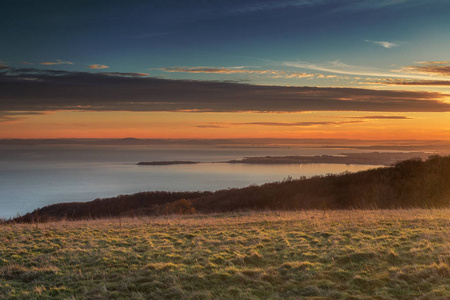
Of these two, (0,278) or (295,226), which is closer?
(0,278)

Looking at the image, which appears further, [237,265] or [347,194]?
[347,194]

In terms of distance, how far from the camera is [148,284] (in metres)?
8.79

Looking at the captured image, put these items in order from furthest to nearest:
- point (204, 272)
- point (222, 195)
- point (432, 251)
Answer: point (222, 195) → point (432, 251) → point (204, 272)

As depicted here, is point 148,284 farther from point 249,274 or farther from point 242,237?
point 242,237

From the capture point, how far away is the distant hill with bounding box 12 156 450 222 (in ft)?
117

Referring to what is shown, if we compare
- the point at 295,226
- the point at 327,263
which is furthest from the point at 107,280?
the point at 295,226

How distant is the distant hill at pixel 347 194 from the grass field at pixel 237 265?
17820 millimetres

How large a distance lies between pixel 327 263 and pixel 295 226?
6.75 m

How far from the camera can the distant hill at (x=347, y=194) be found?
3578 centimetres

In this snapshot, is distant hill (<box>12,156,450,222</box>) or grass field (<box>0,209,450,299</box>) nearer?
grass field (<box>0,209,450,299</box>)

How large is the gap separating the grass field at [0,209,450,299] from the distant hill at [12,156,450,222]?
58.5 ft

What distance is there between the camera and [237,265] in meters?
10.1

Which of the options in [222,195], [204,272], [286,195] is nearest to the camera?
[204,272]

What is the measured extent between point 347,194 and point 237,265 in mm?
34093
